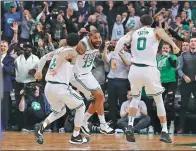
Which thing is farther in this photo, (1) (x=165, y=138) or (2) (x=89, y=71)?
(2) (x=89, y=71)

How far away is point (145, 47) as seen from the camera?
37.1ft

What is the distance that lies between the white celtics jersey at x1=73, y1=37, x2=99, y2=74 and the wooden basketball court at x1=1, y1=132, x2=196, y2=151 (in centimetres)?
148

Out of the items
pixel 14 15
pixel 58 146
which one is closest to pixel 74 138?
pixel 58 146

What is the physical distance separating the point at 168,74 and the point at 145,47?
3679 mm

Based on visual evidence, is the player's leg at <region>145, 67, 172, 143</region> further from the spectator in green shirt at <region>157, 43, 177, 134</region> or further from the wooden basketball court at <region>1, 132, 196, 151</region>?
the spectator in green shirt at <region>157, 43, 177, 134</region>

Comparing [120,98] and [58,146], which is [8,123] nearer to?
[120,98]

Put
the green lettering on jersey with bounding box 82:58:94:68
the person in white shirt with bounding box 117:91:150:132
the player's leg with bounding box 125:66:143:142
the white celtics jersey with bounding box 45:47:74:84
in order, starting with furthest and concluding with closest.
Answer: the person in white shirt with bounding box 117:91:150:132, the green lettering on jersey with bounding box 82:58:94:68, the player's leg with bounding box 125:66:143:142, the white celtics jersey with bounding box 45:47:74:84

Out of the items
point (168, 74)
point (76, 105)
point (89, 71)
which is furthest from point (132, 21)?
point (76, 105)

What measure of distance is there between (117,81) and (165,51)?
140cm

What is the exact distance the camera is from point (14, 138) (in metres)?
13.0

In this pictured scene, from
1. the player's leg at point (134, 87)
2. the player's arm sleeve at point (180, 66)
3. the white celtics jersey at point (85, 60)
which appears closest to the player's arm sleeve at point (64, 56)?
the white celtics jersey at point (85, 60)

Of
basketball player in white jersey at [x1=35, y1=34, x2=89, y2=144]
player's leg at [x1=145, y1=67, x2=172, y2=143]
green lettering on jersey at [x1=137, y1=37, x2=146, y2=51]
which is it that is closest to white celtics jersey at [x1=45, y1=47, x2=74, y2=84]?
basketball player in white jersey at [x1=35, y1=34, x2=89, y2=144]

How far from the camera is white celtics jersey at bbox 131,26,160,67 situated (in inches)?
446

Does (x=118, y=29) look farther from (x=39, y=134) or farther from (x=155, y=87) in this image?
(x=39, y=134)
